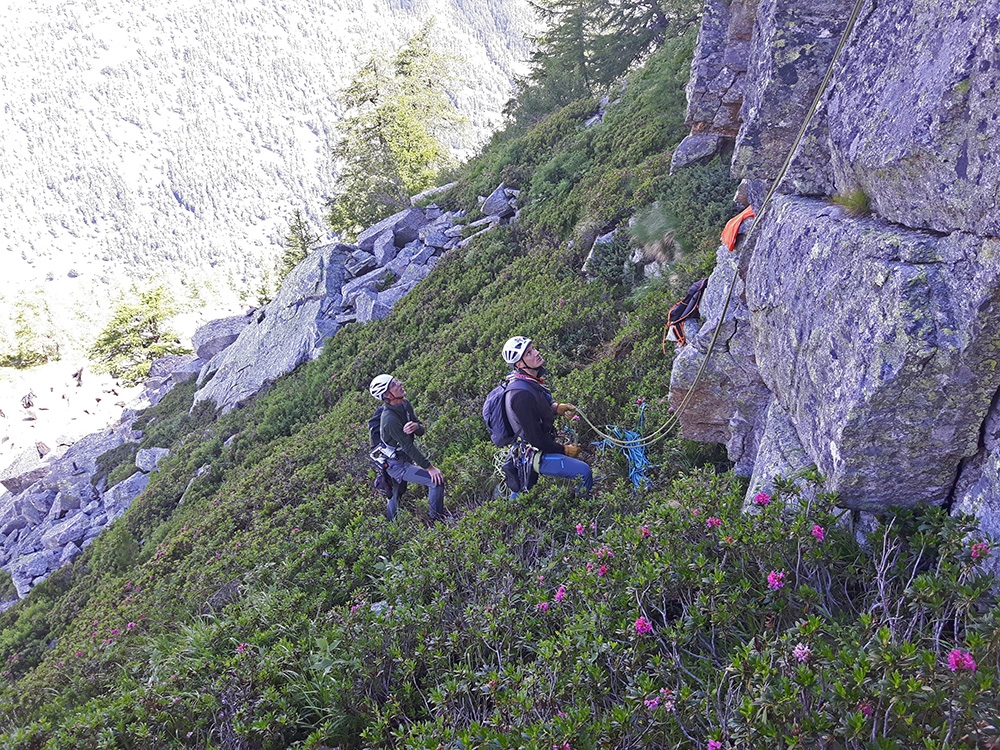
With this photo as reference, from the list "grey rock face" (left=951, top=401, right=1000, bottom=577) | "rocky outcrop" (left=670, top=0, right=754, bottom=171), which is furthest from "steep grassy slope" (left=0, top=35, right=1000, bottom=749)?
"rocky outcrop" (left=670, top=0, right=754, bottom=171)

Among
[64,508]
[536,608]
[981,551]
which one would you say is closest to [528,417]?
[536,608]

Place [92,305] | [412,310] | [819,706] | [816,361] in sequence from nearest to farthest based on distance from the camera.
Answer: [819,706] < [816,361] < [412,310] < [92,305]

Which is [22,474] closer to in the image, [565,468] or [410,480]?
[410,480]

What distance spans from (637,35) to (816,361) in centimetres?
2496

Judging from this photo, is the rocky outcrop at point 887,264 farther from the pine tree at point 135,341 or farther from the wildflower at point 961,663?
the pine tree at point 135,341

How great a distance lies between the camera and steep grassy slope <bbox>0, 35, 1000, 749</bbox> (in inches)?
103

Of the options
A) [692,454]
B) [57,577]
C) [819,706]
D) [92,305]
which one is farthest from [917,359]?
[92,305]

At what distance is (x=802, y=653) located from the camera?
2.55 m

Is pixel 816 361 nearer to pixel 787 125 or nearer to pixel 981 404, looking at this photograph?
pixel 981 404

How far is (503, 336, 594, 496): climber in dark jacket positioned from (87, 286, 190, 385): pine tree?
36.4 metres

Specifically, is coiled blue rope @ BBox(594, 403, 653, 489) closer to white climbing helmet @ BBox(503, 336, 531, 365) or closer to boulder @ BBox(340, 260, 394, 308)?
white climbing helmet @ BBox(503, 336, 531, 365)

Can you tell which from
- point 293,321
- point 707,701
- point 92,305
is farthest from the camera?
point 92,305

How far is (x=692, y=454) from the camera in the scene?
576cm

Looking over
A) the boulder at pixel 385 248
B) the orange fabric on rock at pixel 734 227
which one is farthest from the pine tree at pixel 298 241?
the orange fabric on rock at pixel 734 227
